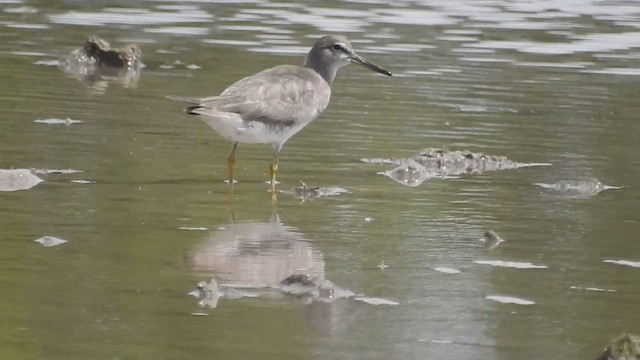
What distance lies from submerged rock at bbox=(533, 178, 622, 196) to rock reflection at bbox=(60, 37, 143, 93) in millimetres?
5639

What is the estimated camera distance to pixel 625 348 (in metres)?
6.39

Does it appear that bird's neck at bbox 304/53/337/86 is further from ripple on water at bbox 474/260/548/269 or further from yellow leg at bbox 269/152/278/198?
ripple on water at bbox 474/260/548/269

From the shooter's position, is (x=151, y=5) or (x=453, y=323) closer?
(x=453, y=323)

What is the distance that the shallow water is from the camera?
6992mm

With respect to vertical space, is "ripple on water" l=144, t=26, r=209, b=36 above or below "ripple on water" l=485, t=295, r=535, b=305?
below

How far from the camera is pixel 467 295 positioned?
7.77m

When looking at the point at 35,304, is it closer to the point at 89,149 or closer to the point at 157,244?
the point at 157,244

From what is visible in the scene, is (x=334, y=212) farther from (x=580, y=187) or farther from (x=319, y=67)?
(x=319, y=67)

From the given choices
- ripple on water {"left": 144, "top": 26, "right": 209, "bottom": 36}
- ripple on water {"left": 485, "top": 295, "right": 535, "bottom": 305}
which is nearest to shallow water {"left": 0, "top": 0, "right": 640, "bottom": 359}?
ripple on water {"left": 485, "top": 295, "right": 535, "bottom": 305}

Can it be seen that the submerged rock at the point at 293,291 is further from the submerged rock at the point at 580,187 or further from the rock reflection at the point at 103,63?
the rock reflection at the point at 103,63

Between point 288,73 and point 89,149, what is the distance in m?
1.56

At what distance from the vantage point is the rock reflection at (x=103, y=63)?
50.8 ft

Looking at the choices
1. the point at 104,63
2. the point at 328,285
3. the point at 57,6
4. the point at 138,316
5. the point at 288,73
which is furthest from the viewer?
the point at 57,6

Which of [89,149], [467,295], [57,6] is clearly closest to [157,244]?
[467,295]
